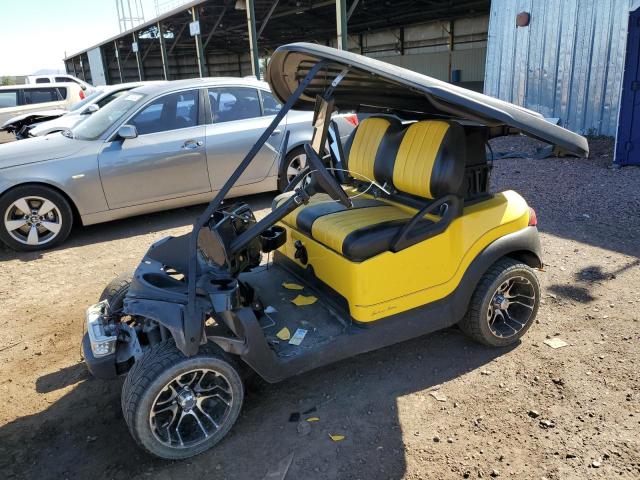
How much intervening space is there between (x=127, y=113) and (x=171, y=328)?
4227mm

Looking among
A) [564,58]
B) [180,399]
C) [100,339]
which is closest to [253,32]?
[564,58]

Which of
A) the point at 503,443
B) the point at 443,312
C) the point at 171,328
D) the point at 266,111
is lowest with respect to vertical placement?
the point at 503,443

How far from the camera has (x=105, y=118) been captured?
6.10 m

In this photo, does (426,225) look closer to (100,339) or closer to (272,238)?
(272,238)

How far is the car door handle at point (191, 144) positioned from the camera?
6.00 m

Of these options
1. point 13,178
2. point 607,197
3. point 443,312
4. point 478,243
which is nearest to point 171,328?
point 443,312

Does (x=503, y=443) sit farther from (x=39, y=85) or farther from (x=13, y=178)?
(x=39, y=85)

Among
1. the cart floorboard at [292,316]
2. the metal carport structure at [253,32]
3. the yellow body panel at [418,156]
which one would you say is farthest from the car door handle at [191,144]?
the metal carport structure at [253,32]

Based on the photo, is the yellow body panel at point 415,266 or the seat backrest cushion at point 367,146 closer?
the yellow body panel at point 415,266

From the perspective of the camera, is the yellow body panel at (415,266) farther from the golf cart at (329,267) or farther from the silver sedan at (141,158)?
the silver sedan at (141,158)

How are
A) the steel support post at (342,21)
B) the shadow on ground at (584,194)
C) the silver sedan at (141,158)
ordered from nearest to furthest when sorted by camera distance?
1. the shadow on ground at (584,194)
2. the silver sedan at (141,158)
3. the steel support post at (342,21)

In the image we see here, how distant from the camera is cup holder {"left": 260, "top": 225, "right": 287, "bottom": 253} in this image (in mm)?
3174

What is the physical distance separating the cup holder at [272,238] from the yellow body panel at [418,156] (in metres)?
0.89

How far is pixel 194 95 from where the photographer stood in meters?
6.20
